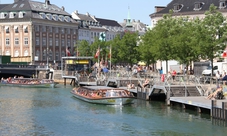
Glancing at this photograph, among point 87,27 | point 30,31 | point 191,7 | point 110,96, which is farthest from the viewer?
point 87,27

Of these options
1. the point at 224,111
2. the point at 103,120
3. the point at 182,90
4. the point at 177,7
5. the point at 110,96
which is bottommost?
the point at 103,120

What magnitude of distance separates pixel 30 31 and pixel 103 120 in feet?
323

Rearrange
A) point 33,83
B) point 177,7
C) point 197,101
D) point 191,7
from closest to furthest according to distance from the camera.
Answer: point 197,101 < point 33,83 < point 191,7 < point 177,7

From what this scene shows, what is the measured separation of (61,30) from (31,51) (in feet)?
48.6

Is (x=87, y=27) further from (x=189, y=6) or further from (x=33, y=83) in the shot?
(x=33, y=83)

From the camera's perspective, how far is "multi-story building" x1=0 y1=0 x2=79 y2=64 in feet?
478

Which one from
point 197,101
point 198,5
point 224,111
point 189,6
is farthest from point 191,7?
point 224,111

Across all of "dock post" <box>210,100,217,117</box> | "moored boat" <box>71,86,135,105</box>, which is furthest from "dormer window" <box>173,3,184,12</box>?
"dock post" <box>210,100,217,117</box>

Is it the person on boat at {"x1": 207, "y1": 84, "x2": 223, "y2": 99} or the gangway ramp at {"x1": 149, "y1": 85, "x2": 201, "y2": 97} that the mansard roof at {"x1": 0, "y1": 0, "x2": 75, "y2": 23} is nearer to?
the gangway ramp at {"x1": 149, "y1": 85, "x2": 201, "y2": 97}

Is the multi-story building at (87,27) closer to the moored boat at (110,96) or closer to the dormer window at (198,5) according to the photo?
the dormer window at (198,5)

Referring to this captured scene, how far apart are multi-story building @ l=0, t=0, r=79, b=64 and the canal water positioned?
81274 mm

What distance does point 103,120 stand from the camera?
50.4 m

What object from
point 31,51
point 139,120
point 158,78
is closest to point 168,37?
point 158,78

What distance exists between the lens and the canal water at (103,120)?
4353 centimetres
